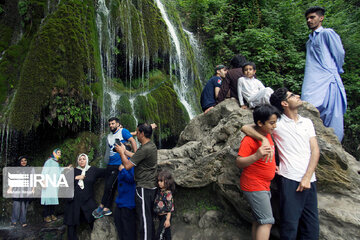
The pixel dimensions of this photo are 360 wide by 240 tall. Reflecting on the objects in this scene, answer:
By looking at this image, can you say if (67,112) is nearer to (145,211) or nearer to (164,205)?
(145,211)

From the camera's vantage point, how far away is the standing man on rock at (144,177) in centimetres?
349

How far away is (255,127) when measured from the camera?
2799 millimetres

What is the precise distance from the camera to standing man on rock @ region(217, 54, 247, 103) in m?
4.83

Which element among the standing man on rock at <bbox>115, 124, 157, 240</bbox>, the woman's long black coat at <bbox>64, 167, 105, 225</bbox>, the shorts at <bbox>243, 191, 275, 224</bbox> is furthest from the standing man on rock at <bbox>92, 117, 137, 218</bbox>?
the shorts at <bbox>243, 191, 275, 224</bbox>

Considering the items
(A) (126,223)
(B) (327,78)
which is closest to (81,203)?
(A) (126,223)

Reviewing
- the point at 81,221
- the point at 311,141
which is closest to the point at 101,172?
the point at 81,221

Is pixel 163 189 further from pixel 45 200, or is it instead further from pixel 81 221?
pixel 45 200

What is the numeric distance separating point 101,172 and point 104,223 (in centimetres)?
93

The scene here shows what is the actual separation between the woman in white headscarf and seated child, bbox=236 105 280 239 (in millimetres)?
2973

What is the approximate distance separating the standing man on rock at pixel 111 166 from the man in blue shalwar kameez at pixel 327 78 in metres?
3.43

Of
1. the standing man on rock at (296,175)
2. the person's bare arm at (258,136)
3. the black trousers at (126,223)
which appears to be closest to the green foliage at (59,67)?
the black trousers at (126,223)

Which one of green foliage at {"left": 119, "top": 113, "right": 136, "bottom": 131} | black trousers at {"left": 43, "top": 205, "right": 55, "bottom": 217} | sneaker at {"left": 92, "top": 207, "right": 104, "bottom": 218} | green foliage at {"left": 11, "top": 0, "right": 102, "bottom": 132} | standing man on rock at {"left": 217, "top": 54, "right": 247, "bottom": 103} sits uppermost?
green foliage at {"left": 11, "top": 0, "right": 102, "bottom": 132}

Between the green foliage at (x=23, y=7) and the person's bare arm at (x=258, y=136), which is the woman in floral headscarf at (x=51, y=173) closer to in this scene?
the person's bare arm at (x=258, y=136)

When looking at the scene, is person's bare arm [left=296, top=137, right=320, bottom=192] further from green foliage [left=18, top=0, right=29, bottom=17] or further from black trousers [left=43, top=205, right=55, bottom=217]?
green foliage [left=18, top=0, right=29, bottom=17]
